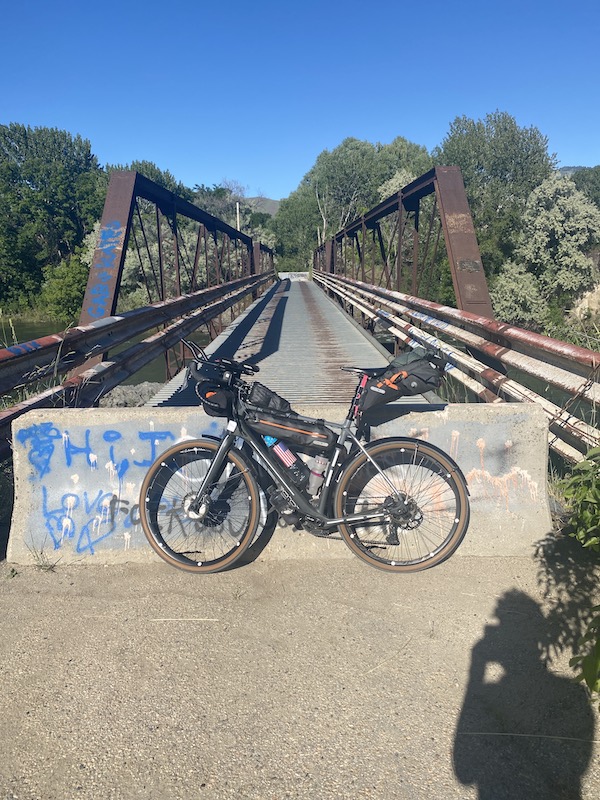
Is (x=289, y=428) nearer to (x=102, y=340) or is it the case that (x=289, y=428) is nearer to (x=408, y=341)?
(x=102, y=340)

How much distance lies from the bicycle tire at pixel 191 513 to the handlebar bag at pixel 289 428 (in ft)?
0.81

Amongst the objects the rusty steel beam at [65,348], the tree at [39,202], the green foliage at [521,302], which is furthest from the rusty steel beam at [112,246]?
the tree at [39,202]

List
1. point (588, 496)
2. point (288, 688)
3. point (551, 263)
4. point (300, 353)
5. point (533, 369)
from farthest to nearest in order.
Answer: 1. point (551, 263)
2. point (300, 353)
3. point (533, 369)
4. point (588, 496)
5. point (288, 688)

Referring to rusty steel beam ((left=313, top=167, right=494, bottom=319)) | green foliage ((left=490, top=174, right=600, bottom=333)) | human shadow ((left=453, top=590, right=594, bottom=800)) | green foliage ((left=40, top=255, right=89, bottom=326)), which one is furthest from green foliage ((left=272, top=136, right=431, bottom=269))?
human shadow ((left=453, top=590, right=594, bottom=800))

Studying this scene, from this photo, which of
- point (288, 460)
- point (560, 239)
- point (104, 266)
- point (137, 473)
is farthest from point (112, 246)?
point (560, 239)

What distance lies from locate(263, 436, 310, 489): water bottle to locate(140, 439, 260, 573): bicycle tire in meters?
0.20

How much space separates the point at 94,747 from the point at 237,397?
5.98ft

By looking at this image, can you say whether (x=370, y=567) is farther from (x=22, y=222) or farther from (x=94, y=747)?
(x=22, y=222)

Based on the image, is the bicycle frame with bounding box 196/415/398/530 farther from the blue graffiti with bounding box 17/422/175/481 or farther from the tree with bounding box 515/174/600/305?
the tree with bounding box 515/174/600/305

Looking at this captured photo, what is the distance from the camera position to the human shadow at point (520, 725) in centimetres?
181

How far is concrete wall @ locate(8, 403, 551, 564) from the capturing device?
3.33 meters

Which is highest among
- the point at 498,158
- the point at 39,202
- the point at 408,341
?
the point at 498,158

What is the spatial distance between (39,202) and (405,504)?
5605cm

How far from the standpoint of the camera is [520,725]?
2.04 m
